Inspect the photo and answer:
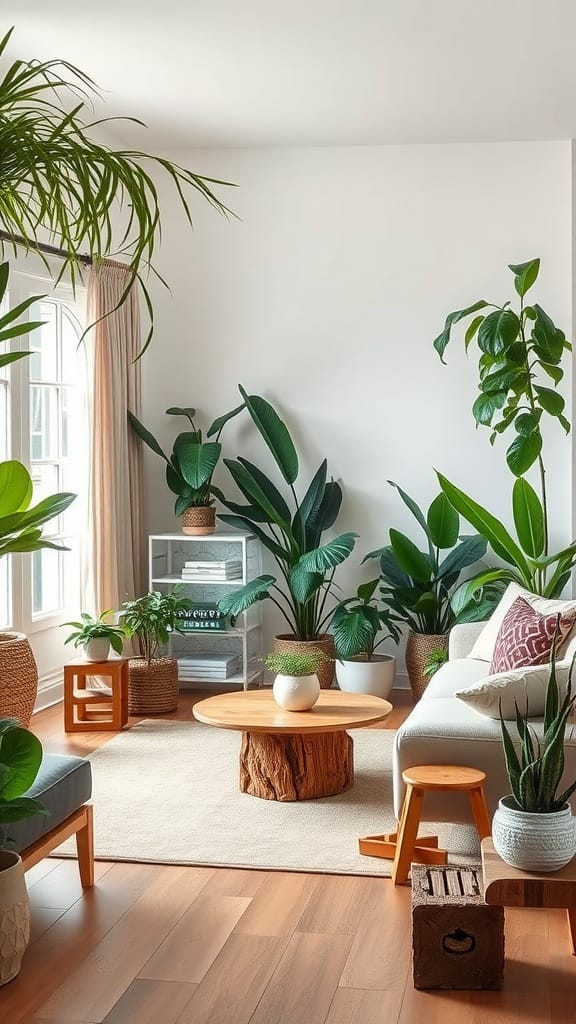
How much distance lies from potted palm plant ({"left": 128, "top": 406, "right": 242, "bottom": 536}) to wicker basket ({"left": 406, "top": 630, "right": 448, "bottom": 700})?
1299mm

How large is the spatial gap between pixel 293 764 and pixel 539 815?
5.61ft

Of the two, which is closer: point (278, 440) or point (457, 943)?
point (457, 943)

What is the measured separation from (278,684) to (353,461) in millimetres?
2443

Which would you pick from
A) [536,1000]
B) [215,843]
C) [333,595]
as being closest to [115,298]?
[333,595]

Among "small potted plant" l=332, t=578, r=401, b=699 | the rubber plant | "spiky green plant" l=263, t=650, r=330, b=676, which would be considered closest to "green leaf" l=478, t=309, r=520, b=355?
the rubber plant

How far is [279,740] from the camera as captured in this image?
4.30 metres

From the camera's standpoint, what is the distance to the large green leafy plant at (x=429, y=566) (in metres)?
6.10

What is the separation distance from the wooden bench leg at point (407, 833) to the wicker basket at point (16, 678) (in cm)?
192

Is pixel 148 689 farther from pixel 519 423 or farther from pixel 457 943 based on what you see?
pixel 457 943

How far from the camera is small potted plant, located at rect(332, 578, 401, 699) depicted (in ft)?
19.5

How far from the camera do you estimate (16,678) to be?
4.81 meters

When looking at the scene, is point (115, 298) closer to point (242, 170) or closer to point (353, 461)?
point (242, 170)

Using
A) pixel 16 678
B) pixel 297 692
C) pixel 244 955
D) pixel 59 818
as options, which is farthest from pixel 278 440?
pixel 244 955

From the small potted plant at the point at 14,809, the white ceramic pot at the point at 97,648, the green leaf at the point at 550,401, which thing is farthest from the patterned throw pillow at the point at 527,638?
the white ceramic pot at the point at 97,648
